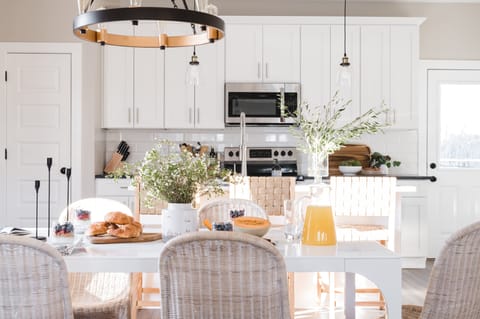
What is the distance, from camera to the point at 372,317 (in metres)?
3.63

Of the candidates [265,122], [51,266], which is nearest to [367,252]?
[51,266]

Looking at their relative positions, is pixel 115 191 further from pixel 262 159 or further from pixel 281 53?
pixel 281 53

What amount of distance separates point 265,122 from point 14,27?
2550 millimetres

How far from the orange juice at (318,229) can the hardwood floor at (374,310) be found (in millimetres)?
1582

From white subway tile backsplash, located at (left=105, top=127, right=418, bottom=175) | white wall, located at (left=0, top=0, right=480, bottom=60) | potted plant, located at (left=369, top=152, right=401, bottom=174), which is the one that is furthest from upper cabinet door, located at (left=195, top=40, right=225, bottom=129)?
potted plant, located at (left=369, top=152, right=401, bottom=174)

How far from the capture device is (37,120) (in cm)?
507

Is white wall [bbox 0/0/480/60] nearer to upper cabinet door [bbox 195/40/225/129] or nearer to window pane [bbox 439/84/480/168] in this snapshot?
window pane [bbox 439/84/480/168]

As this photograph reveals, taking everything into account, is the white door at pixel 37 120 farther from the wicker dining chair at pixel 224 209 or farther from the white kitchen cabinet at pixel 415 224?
the white kitchen cabinet at pixel 415 224

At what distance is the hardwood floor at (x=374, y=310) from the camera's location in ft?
11.7

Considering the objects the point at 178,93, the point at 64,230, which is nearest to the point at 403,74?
the point at 178,93

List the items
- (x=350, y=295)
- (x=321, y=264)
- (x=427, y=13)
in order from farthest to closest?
(x=427, y=13) → (x=350, y=295) → (x=321, y=264)

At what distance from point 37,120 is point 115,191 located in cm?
101

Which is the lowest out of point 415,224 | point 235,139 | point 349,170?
point 415,224

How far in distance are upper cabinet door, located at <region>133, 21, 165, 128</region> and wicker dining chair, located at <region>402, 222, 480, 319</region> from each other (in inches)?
153
